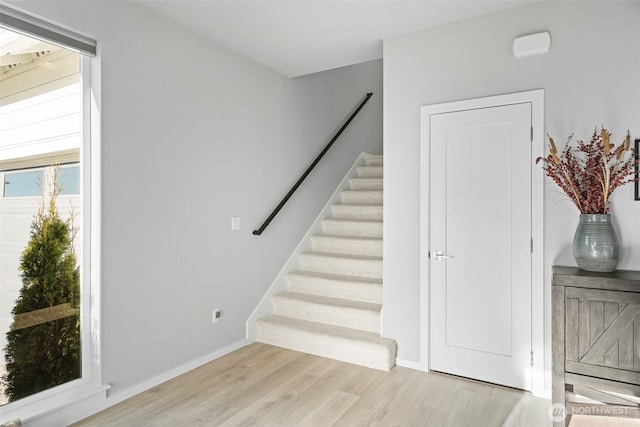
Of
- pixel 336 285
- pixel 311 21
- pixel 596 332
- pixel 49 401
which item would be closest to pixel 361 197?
pixel 336 285

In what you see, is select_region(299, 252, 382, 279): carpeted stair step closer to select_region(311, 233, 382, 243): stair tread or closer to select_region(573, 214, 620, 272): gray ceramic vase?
select_region(311, 233, 382, 243): stair tread

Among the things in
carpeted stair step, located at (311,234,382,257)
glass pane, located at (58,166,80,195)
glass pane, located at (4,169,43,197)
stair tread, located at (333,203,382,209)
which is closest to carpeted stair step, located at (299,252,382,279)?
carpeted stair step, located at (311,234,382,257)

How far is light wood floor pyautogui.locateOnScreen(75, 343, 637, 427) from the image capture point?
2.31 m

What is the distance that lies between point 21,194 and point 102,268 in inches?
24.2

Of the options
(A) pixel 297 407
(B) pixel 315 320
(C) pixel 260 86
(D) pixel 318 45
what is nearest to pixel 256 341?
(B) pixel 315 320

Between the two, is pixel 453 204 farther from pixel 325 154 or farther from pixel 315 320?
pixel 325 154

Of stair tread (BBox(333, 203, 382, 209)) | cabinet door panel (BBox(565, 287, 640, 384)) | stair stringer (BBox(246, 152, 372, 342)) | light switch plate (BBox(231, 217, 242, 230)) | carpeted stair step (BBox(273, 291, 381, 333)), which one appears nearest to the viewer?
cabinet door panel (BBox(565, 287, 640, 384))

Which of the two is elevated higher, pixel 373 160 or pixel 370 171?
pixel 373 160

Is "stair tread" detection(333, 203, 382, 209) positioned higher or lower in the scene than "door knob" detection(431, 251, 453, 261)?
Answer: higher

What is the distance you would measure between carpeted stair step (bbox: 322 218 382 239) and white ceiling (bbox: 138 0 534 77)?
1750 mm

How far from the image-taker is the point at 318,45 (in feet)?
10.8

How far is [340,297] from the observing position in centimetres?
371

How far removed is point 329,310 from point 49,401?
2119 millimetres

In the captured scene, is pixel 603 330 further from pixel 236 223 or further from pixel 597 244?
pixel 236 223
